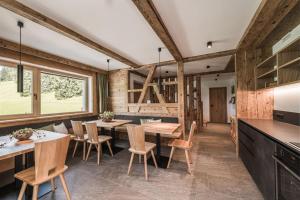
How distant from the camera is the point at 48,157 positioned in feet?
5.21

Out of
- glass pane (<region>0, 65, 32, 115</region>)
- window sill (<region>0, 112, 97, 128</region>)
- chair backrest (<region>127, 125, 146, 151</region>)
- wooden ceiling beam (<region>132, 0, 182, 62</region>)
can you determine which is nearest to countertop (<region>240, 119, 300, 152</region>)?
chair backrest (<region>127, 125, 146, 151</region>)

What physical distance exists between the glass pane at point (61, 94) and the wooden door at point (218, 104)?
6.52 meters

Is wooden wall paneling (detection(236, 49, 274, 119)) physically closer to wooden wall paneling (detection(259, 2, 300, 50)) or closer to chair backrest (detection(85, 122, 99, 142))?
wooden wall paneling (detection(259, 2, 300, 50))

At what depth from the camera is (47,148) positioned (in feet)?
5.08

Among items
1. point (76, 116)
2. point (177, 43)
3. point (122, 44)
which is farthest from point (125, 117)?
point (177, 43)

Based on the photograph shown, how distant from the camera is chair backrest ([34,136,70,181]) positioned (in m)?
1.51

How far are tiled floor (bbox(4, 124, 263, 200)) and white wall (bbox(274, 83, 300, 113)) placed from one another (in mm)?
1292

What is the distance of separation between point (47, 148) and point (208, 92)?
789cm

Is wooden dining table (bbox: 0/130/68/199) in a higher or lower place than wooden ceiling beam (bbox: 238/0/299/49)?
lower

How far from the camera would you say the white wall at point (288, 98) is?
210cm

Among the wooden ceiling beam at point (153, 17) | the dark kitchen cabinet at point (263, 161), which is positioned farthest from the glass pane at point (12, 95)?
the dark kitchen cabinet at point (263, 161)

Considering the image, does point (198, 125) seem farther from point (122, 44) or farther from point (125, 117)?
point (122, 44)

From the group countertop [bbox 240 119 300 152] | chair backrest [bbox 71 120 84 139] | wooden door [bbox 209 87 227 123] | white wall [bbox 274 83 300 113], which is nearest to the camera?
countertop [bbox 240 119 300 152]

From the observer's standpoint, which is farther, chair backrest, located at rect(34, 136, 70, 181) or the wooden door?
the wooden door
